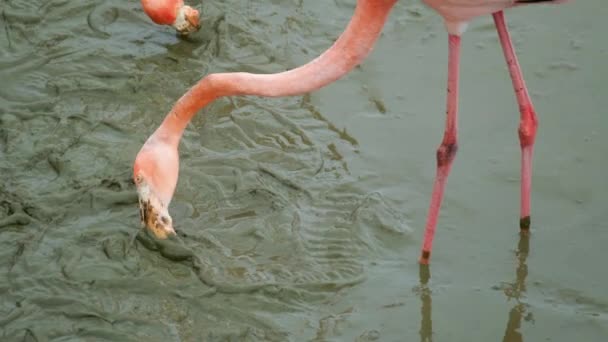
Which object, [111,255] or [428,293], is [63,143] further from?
[428,293]

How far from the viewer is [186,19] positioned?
730 cm

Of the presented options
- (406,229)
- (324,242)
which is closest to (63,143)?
(324,242)

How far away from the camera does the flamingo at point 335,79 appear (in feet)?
16.1

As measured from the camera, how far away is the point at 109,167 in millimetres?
6254

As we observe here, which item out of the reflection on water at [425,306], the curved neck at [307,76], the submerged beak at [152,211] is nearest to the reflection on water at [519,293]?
the reflection on water at [425,306]

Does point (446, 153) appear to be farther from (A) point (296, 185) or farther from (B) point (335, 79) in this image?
(A) point (296, 185)

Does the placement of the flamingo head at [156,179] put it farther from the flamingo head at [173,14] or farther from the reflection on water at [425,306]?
the flamingo head at [173,14]

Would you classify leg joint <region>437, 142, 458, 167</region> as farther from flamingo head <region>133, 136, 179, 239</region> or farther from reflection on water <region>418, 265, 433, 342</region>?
flamingo head <region>133, 136, 179, 239</region>

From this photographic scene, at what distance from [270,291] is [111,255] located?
38.2 inches

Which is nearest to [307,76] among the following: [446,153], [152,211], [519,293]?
[446,153]

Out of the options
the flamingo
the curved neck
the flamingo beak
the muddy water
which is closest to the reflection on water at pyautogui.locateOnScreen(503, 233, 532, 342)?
the muddy water

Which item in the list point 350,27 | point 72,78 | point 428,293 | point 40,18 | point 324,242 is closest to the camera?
point 350,27

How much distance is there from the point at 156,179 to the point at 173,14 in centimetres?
232

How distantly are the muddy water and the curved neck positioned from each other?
2.66 feet
